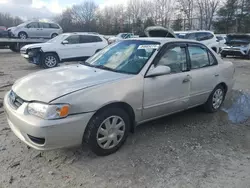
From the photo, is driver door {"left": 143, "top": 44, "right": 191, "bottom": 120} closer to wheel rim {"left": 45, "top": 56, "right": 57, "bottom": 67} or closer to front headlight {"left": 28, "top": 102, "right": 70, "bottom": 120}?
front headlight {"left": 28, "top": 102, "right": 70, "bottom": 120}

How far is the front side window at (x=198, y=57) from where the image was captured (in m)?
4.30

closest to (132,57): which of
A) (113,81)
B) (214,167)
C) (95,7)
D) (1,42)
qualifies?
(113,81)

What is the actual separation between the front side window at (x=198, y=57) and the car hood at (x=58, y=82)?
1550mm

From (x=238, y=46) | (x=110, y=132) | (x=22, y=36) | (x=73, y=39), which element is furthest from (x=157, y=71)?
(x=22, y=36)

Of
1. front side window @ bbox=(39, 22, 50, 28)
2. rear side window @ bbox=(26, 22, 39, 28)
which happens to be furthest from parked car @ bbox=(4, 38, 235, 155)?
front side window @ bbox=(39, 22, 50, 28)

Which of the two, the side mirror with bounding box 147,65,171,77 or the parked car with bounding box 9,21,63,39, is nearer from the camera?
the side mirror with bounding box 147,65,171,77

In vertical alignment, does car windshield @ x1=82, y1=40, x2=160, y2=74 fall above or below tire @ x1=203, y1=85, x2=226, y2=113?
above

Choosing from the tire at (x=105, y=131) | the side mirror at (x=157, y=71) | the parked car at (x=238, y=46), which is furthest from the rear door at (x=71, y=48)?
the parked car at (x=238, y=46)

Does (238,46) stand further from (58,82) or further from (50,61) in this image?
(58,82)

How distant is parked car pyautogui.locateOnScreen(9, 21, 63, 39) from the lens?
17.6 m

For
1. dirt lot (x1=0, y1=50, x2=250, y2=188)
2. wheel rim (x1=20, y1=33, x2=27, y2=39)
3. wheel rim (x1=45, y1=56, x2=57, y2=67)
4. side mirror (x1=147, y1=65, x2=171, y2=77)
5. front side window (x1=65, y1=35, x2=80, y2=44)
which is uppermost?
wheel rim (x1=20, y1=33, x2=27, y2=39)

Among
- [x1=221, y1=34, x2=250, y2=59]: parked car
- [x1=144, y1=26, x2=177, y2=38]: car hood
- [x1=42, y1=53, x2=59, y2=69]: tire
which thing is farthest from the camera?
[x1=221, y1=34, x2=250, y2=59]: parked car

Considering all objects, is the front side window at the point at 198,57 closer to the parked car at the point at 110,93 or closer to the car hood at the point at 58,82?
the parked car at the point at 110,93

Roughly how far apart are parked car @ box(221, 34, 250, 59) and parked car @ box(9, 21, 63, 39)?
1304cm
